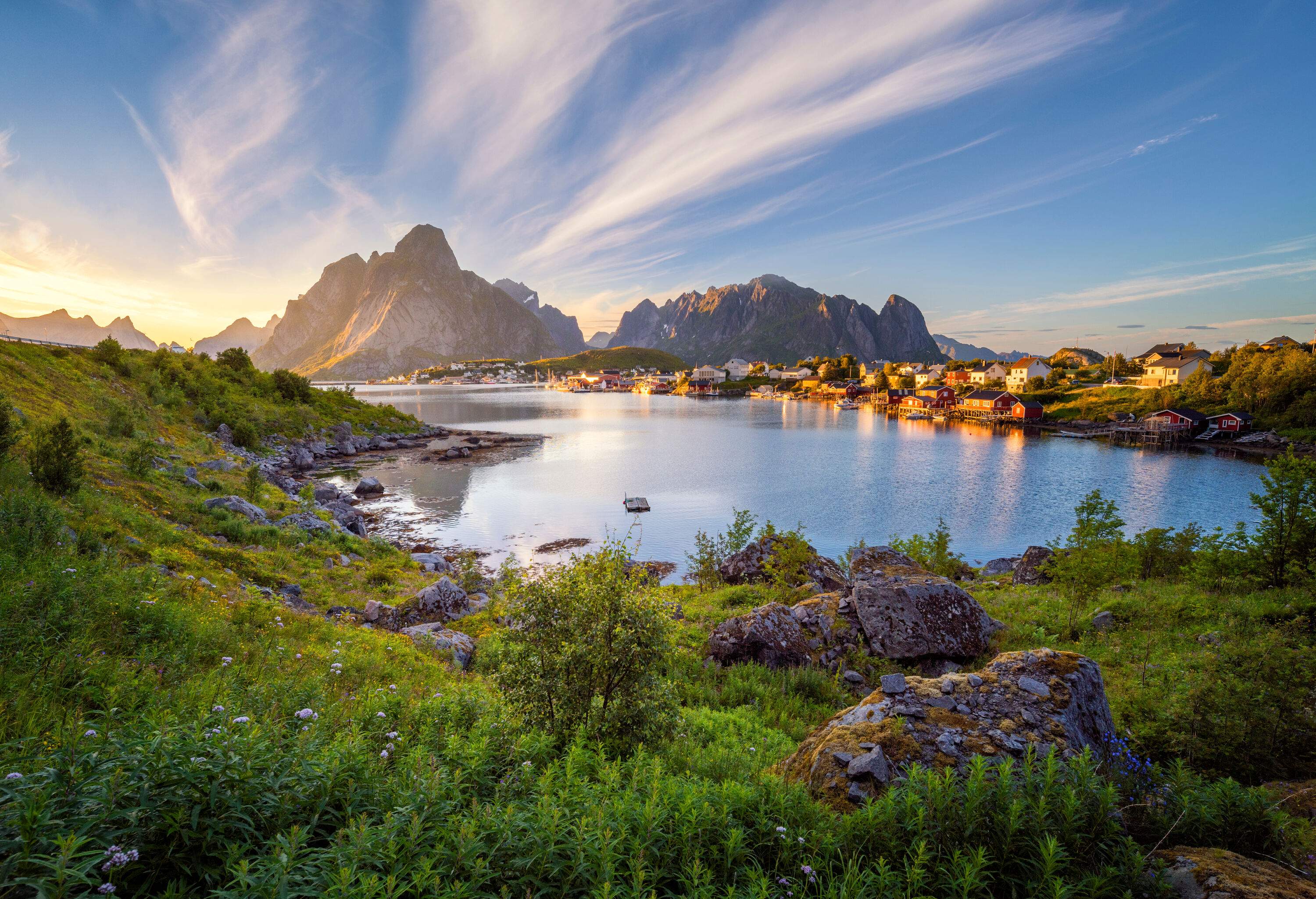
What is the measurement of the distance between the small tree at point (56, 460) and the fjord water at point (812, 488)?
54.1ft

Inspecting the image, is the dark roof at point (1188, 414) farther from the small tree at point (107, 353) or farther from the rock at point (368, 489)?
the small tree at point (107, 353)

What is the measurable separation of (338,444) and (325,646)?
195ft

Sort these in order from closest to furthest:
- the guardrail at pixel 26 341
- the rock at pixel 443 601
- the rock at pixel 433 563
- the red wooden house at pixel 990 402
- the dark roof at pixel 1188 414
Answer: the rock at pixel 443 601
the rock at pixel 433 563
the guardrail at pixel 26 341
the dark roof at pixel 1188 414
the red wooden house at pixel 990 402

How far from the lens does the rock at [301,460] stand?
49438 mm

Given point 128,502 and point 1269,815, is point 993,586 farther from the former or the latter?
point 128,502

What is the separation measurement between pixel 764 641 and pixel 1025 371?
175 metres

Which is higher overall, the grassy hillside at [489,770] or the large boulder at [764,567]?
the grassy hillside at [489,770]

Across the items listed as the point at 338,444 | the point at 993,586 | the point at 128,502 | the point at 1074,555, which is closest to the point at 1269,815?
the point at 1074,555

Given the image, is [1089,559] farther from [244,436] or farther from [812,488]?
[244,436]

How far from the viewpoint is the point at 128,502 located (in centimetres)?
1641

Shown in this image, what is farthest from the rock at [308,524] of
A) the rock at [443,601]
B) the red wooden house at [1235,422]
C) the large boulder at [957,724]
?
the red wooden house at [1235,422]

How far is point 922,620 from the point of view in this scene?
12211 mm

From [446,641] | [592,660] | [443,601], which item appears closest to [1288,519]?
[592,660]

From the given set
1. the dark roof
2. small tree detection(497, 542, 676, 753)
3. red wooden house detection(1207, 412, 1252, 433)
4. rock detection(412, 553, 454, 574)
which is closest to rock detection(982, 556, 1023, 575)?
small tree detection(497, 542, 676, 753)
